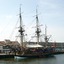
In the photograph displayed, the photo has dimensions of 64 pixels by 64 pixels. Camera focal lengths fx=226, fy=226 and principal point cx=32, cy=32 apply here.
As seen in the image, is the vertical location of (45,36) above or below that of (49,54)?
above

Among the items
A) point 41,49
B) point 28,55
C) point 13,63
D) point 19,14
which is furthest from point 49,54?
point 13,63

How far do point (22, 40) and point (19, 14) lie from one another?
11.9m

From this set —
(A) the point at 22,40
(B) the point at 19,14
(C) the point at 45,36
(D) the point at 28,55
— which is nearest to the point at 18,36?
(A) the point at 22,40

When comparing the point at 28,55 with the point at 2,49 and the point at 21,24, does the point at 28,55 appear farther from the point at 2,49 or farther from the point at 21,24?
the point at 2,49

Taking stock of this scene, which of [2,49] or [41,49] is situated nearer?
[41,49]

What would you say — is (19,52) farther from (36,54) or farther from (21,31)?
Answer: (21,31)

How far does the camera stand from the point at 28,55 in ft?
271

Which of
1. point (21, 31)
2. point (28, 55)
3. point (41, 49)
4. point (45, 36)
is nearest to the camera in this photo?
point (28, 55)

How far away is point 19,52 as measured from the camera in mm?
84375

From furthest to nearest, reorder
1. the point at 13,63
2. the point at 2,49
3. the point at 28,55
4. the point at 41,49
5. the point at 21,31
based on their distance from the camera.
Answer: the point at 2,49 < the point at 21,31 < the point at 41,49 < the point at 28,55 < the point at 13,63

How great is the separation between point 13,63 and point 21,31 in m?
32.7

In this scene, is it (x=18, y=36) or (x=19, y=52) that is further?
(x=18, y=36)

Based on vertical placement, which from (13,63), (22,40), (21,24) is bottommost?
(13,63)

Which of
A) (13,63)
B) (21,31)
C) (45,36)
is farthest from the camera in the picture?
(45,36)
